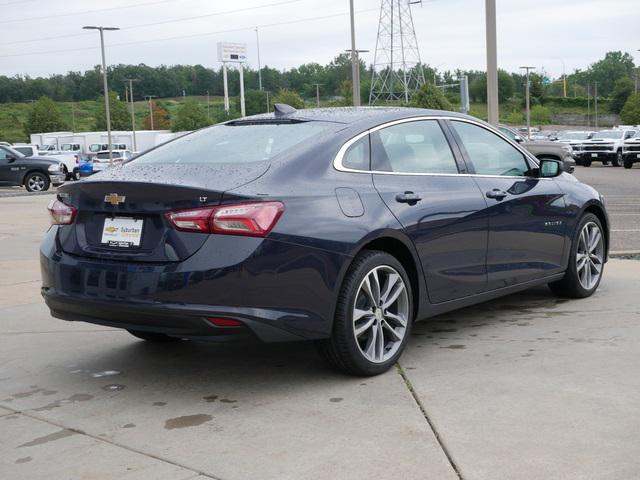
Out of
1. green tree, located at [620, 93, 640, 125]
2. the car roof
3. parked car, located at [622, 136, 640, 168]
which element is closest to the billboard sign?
green tree, located at [620, 93, 640, 125]

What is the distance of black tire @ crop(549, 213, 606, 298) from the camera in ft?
22.4

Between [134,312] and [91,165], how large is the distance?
45.0 metres

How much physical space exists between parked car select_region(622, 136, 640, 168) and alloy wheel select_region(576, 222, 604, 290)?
29.5 meters

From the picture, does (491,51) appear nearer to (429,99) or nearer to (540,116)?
(429,99)

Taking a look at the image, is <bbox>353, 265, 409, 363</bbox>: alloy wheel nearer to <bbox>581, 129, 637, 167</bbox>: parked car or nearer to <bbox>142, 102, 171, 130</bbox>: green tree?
<bbox>581, 129, 637, 167</bbox>: parked car

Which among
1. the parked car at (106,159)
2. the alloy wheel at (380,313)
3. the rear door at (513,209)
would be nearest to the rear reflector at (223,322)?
the alloy wheel at (380,313)

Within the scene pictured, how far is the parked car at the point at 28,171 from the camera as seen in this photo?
2809 centimetres

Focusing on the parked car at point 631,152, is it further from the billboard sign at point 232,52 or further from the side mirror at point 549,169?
the billboard sign at point 232,52

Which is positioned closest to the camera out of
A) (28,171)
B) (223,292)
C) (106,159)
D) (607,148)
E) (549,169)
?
(223,292)

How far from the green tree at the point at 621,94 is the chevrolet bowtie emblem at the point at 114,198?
5448 inches

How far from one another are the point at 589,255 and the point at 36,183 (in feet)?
79.5

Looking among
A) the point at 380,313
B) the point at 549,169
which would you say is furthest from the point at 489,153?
the point at 380,313

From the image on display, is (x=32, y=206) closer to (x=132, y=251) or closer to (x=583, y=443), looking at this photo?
(x=132, y=251)

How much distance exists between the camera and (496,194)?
592cm
